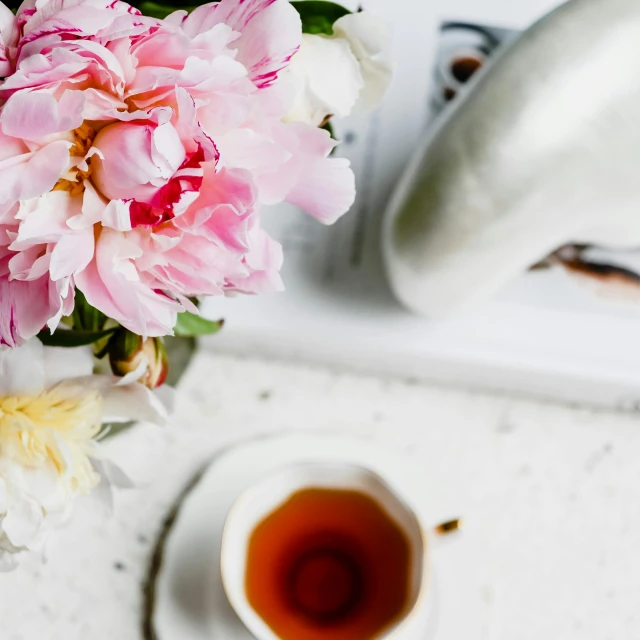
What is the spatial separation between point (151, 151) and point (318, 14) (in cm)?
9

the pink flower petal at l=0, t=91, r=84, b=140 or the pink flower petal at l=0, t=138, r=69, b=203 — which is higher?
the pink flower petal at l=0, t=91, r=84, b=140

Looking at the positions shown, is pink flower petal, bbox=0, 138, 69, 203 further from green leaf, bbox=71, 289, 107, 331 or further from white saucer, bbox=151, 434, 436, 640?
white saucer, bbox=151, 434, 436, 640

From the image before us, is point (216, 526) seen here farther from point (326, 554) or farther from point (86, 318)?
point (86, 318)

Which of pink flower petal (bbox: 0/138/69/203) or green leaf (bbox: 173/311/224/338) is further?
green leaf (bbox: 173/311/224/338)

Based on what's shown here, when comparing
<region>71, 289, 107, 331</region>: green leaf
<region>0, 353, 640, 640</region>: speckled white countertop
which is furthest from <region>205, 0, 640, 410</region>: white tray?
<region>71, 289, 107, 331</region>: green leaf

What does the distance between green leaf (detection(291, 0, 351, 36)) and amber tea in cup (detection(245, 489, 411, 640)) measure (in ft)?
0.71

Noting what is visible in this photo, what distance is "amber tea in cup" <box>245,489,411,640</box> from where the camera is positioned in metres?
0.36

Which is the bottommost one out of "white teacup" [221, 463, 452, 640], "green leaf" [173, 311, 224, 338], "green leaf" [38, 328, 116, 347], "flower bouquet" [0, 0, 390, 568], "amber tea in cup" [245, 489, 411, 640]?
"amber tea in cup" [245, 489, 411, 640]

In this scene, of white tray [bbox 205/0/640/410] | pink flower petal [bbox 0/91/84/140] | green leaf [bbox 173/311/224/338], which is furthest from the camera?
white tray [bbox 205/0/640/410]

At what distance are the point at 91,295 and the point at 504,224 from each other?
0.19 metres

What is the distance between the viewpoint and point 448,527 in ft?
1.22

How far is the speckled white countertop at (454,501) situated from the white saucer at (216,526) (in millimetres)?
13

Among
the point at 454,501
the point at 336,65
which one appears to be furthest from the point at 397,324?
the point at 336,65

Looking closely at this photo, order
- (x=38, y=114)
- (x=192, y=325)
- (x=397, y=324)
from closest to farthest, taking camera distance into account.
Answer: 1. (x=38, y=114)
2. (x=192, y=325)
3. (x=397, y=324)
